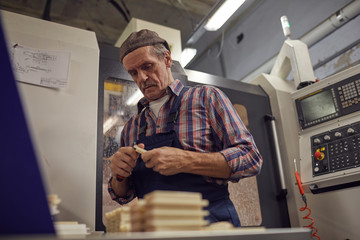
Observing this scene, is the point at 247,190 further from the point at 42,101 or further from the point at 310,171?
the point at 42,101

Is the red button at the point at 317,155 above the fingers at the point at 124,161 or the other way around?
above

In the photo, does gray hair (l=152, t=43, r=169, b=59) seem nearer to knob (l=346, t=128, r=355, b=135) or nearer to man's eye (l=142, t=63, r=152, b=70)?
man's eye (l=142, t=63, r=152, b=70)

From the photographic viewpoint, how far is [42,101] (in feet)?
4.69

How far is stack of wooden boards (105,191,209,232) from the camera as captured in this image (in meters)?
0.55

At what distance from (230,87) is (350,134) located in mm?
821

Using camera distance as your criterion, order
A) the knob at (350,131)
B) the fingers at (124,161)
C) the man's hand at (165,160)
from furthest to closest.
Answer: the knob at (350,131) < the fingers at (124,161) < the man's hand at (165,160)

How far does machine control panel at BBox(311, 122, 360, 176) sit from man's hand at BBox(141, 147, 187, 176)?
3.43ft

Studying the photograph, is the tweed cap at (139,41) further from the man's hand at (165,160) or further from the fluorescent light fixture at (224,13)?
the fluorescent light fixture at (224,13)

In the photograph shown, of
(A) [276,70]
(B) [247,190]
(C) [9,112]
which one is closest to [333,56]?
(A) [276,70]

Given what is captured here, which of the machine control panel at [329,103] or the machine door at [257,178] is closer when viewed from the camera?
the machine control panel at [329,103]

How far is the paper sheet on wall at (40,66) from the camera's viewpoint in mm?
1436

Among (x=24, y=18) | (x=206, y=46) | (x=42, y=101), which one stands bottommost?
(x=42, y=101)

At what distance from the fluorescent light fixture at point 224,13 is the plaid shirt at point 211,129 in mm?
1092

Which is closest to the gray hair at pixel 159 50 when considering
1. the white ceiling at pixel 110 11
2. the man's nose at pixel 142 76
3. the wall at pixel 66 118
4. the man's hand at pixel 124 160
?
the man's nose at pixel 142 76
